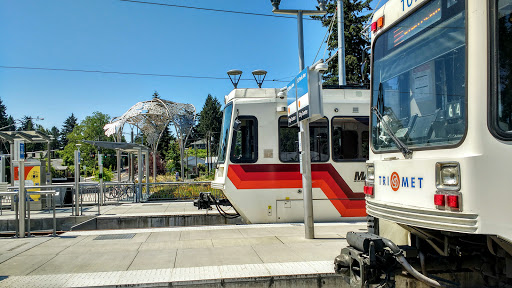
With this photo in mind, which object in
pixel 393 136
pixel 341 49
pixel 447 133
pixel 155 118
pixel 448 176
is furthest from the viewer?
pixel 155 118

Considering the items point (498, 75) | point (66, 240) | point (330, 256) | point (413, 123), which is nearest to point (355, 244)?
point (413, 123)

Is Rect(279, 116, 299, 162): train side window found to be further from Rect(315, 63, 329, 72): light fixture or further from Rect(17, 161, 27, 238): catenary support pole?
Rect(17, 161, 27, 238): catenary support pole

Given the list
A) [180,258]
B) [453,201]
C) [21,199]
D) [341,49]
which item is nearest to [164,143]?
[341,49]

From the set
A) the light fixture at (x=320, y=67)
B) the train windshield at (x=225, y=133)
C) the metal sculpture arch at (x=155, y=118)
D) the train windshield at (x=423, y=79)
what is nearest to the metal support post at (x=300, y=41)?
the train windshield at (x=225, y=133)

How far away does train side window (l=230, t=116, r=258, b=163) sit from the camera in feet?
33.9

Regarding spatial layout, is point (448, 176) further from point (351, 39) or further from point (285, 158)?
point (351, 39)

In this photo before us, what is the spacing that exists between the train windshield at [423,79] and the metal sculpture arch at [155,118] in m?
23.3

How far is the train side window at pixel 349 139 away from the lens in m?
10.5

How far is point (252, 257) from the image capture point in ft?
23.2

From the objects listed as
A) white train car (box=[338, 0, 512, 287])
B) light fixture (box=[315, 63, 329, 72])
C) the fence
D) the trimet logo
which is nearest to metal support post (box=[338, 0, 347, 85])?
light fixture (box=[315, 63, 329, 72])

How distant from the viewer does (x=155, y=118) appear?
29.8 meters

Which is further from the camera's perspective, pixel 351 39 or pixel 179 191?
pixel 351 39

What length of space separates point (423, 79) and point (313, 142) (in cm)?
631

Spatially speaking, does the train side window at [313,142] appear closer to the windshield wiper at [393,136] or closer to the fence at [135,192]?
the windshield wiper at [393,136]
